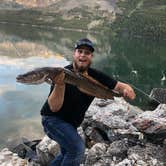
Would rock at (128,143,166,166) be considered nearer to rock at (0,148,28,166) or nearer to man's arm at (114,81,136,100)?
man's arm at (114,81,136,100)

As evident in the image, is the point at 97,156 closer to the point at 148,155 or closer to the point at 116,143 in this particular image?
the point at 116,143

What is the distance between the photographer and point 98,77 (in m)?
10.5

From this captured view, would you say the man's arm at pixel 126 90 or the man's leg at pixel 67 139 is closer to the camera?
the man's leg at pixel 67 139

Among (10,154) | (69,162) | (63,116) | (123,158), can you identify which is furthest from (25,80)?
(10,154)

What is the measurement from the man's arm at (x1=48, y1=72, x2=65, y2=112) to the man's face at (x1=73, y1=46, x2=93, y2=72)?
0.93m

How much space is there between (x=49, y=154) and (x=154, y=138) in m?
3.96

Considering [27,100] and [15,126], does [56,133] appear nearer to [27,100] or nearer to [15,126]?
[15,126]

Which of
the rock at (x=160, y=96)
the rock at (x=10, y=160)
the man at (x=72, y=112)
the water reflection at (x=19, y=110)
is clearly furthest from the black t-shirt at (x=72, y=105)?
the rock at (x=160, y=96)

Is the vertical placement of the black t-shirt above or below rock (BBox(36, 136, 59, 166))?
above

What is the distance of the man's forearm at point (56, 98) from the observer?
30.4 feet

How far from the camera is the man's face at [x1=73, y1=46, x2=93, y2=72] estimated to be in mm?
9945

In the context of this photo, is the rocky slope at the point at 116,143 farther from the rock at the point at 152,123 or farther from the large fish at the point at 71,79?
the large fish at the point at 71,79

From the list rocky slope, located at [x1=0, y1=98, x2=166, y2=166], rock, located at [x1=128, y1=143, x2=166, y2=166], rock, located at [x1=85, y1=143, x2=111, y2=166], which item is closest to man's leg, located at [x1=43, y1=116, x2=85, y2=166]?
rocky slope, located at [x1=0, y1=98, x2=166, y2=166]

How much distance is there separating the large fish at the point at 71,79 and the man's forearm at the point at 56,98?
0.75 feet
